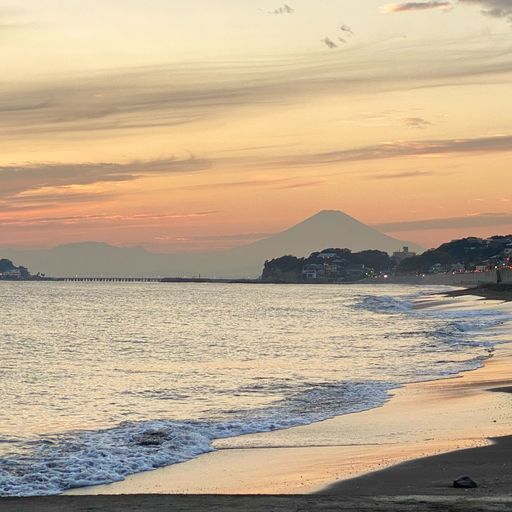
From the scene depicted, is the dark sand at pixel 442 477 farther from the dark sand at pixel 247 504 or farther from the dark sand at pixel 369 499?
the dark sand at pixel 247 504

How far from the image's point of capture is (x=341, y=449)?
16.3 meters

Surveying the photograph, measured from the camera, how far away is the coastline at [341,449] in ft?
43.4

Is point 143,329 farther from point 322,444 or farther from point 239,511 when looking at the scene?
point 239,511

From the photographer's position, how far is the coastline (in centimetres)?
1322

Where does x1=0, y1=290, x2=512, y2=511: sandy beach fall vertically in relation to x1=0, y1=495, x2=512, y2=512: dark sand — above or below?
below

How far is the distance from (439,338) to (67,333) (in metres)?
23.9

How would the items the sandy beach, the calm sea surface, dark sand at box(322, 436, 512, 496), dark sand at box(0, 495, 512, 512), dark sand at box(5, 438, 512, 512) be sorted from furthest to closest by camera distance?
the calm sea surface
dark sand at box(322, 436, 512, 496)
the sandy beach
dark sand at box(5, 438, 512, 512)
dark sand at box(0, 495, 512, 512)

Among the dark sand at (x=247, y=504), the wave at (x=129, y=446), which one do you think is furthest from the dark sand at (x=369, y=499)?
the wave at (x=129, y=446)

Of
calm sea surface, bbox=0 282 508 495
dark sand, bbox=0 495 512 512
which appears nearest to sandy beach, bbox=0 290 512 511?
dark sand, bbox=0 495 512 512

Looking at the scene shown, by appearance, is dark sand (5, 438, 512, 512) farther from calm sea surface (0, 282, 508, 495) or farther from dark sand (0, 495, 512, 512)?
calm sea surface (0, 282, 508, 495)

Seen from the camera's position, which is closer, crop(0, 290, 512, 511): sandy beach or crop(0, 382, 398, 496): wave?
crop(0, 290, 512, 511): sandy beach

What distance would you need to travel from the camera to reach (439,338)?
1857 inches

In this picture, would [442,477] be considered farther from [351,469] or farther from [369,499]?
[369,499]

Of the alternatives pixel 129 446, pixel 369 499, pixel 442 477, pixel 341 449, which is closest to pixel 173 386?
pixel 129 446
